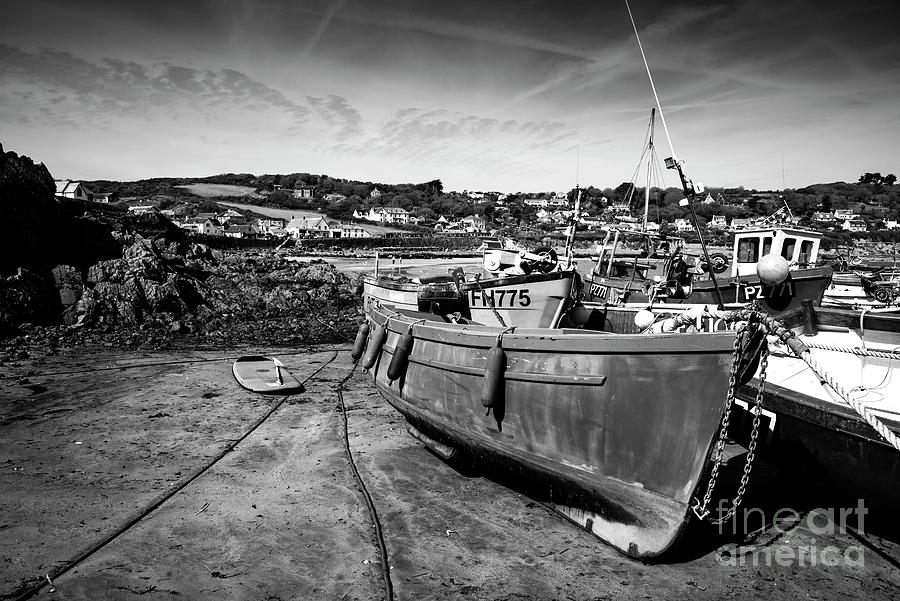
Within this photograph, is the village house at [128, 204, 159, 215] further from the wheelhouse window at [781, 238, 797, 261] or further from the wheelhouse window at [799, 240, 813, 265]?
the wheelhouse window at [799, 240, 813, 265]

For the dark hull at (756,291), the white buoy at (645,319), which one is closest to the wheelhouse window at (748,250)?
the dark hull at (756,291)

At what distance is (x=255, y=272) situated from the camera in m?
23.1

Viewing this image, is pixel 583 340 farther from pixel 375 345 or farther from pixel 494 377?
pixel 375 345

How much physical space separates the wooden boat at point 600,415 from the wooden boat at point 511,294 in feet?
14.3

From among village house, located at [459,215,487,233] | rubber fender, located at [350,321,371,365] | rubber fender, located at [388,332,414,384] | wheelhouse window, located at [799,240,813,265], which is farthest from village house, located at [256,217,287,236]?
rubber fender, located at [388,332,414,384]

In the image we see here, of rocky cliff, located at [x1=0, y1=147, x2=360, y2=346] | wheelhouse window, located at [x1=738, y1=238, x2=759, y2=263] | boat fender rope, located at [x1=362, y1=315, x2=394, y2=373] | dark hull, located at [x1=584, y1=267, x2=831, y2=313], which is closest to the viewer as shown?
boat fender rope, located at [x1=362, y1=315, x2=394, y2=373]

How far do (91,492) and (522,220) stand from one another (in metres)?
141

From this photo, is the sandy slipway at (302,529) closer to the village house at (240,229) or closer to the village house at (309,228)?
the village house at (309,228)

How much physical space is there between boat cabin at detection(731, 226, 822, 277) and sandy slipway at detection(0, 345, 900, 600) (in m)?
8.70

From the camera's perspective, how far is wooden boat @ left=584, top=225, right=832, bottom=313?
10.8 m

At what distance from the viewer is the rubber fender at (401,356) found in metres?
6.97

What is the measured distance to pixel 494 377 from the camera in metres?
5.32

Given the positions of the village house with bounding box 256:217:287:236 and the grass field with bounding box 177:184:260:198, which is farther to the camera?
the grass field with bounding box 177:184:260:198

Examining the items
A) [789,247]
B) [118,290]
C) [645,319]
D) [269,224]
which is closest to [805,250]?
[789,247]
